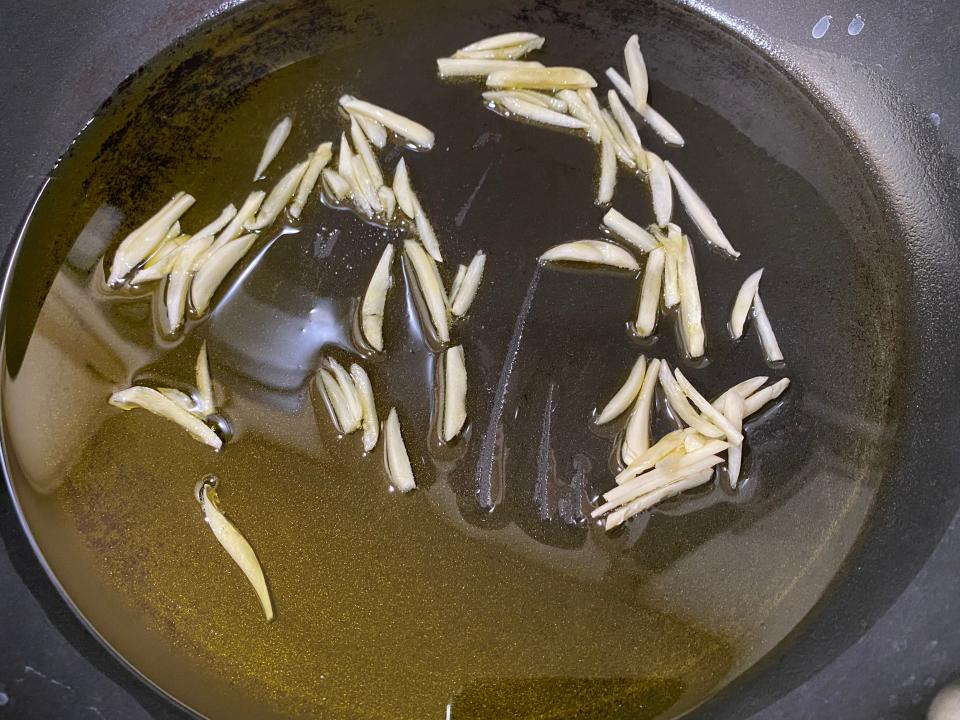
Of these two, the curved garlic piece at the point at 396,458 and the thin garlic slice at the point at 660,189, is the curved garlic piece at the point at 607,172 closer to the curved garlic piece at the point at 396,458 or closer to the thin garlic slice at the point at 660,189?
the thin garlic slice at the point at 660,189

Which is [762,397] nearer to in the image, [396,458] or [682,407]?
[682,407]

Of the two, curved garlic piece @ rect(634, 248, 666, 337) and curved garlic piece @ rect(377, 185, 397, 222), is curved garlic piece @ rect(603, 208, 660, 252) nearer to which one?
curved garlic piece @ rect(634, 248, 666, 337)

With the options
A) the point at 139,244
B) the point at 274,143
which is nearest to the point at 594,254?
the point at 274,143

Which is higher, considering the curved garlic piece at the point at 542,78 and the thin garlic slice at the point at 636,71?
the thin garlic slice at the point at 636,71

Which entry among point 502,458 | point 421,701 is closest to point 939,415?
point 502,458

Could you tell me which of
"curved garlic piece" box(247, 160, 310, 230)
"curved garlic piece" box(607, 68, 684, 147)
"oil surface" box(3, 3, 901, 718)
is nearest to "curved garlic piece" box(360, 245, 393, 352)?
"oil surface" box(3, 3, 901, 718)

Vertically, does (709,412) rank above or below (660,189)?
below

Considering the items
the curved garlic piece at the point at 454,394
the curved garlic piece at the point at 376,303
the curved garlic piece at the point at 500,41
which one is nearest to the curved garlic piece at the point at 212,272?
the curved garlic piece at the point at 376,303
